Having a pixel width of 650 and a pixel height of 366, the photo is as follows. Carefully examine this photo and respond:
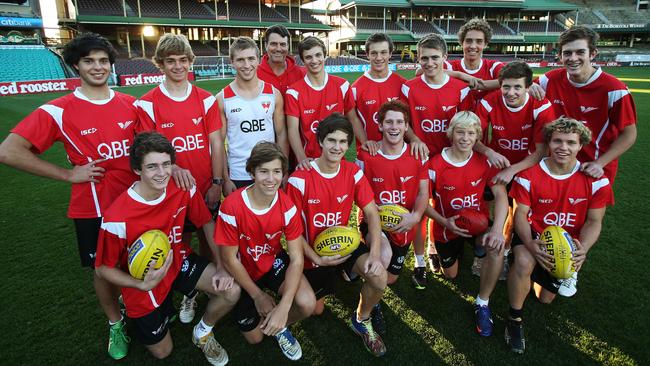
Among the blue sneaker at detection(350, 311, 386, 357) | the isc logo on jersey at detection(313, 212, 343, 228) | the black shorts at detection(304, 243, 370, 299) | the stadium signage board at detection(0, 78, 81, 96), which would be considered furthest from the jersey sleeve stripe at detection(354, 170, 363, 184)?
the stadium signage board at detection(0, 78, 81, 96)

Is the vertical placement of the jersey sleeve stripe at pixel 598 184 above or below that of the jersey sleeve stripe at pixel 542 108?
below

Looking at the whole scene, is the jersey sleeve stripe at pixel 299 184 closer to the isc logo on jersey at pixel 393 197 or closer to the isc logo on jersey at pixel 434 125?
the isc logo on jersey at pixel 393 197

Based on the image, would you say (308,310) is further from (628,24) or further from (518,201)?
(628,24)

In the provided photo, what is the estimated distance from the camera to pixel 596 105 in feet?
12.0

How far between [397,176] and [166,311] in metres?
2.33

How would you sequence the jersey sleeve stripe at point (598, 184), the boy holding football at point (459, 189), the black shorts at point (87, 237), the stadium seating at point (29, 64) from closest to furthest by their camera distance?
the black shorts at point (87, 237) → the jersey sleeve stripe at point (598, 184) → the boy holding football at point (459, 189) → the stadium seating at point (29, 64)

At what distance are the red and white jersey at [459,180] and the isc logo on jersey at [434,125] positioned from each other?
1.35 feet

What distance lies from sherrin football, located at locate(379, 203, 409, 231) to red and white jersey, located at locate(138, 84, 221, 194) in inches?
66.8

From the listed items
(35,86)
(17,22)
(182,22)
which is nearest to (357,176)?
(35,86)

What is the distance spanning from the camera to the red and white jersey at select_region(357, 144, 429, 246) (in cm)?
362

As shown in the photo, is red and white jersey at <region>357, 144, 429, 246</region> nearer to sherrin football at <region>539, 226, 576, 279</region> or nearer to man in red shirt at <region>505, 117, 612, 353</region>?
man in red shirt at <region>505, 117, 612, 353</region>

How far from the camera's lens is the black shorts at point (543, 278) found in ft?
10.7

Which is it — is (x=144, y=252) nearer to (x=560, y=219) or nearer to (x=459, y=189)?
(x=459, y=189)

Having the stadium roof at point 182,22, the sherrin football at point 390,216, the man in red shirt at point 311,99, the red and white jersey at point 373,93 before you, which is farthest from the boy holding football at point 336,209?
the stadium roof at point 182,22
